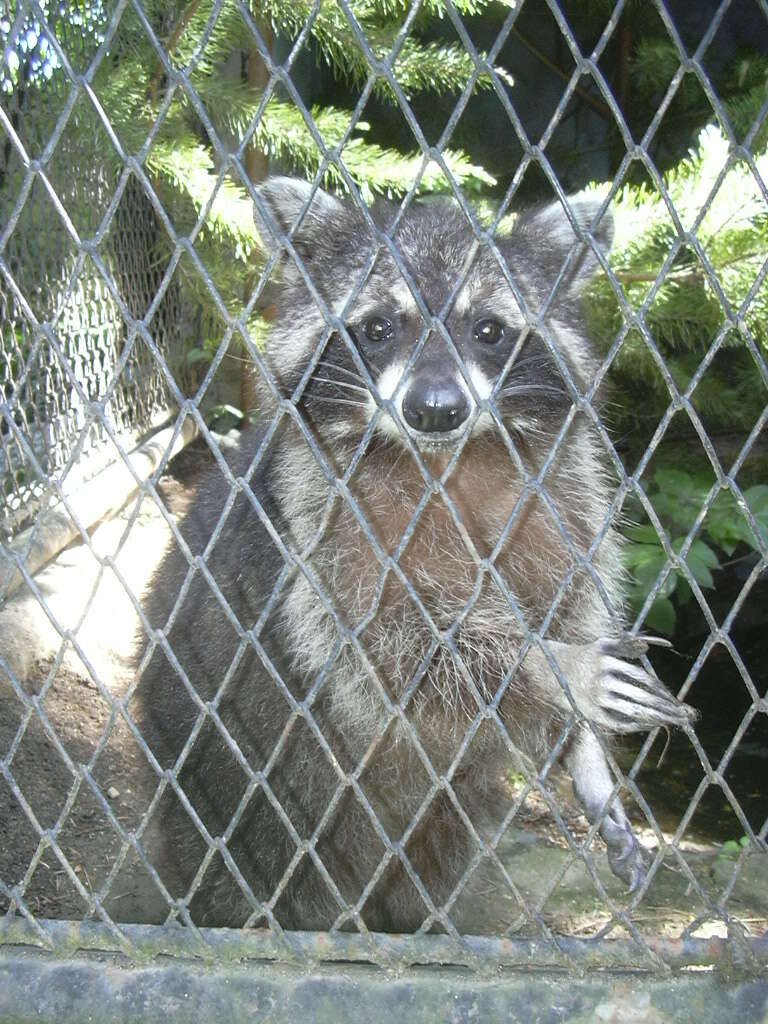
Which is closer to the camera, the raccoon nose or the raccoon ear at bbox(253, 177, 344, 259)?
the raccoon nose

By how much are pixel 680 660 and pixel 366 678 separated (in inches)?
132

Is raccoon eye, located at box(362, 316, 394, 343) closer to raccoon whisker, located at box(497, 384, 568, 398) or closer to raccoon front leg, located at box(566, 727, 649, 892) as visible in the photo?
raccoon whisker, located at box(497, 384, 568, 398)

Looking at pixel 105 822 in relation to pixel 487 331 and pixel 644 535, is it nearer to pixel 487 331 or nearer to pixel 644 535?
pixel 487 331

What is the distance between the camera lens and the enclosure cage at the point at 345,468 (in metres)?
1.72

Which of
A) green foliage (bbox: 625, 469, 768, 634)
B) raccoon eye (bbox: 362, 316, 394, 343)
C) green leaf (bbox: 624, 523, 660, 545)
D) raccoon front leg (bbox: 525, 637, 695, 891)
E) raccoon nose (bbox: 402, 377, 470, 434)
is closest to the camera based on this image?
raccoon front leg (bbox: 525, 637, 695, 891)

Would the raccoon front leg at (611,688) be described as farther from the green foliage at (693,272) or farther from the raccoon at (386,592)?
the green foliage at (693,272)

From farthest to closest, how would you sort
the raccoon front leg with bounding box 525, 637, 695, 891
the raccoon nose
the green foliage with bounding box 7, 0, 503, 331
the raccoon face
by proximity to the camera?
the green foliage with bounding box 7, 0, 503, 331
the raccoon face
the raccoon nose
the raccoon front leg with bounding box 525, 637, 695, 891

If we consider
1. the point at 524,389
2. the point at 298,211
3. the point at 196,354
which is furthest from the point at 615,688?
the point at 196,354

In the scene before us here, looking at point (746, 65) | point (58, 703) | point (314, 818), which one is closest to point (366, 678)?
point (314, 818)

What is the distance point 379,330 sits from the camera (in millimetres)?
2604

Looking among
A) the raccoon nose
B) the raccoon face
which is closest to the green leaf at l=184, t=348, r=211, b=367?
the raccoon face

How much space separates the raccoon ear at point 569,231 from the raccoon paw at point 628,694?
1.14m

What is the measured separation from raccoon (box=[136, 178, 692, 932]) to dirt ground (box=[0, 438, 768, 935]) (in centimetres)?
24

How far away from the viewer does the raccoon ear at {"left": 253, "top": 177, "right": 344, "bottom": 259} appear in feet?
8.86
